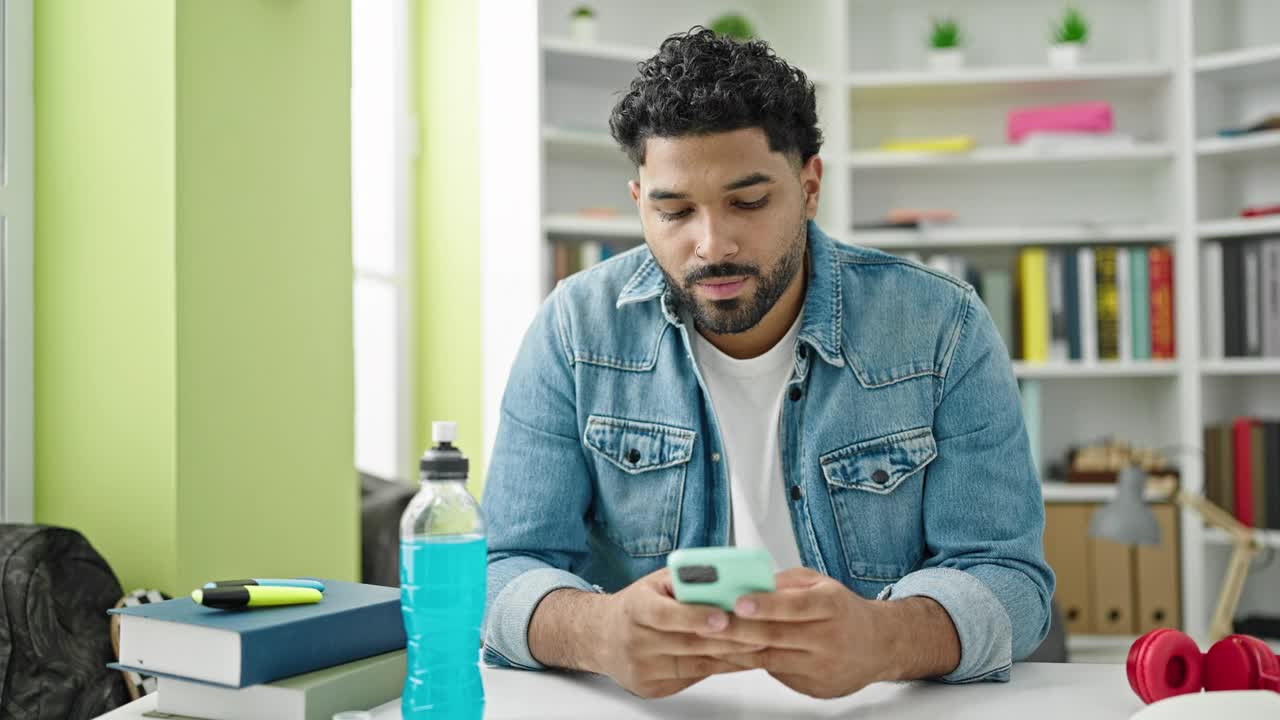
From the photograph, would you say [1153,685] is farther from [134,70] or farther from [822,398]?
[134,70]

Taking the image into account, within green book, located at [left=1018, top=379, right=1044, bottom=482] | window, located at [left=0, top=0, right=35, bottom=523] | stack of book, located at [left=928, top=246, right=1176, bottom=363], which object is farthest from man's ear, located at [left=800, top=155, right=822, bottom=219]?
green book, located at [left=1018, top=379, right=1044, bottom=482]

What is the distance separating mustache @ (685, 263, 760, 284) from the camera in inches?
50.6

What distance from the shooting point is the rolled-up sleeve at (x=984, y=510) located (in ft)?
3.62

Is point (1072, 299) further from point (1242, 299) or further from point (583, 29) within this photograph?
point (583, 29)

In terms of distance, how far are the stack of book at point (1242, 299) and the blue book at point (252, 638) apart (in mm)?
2882

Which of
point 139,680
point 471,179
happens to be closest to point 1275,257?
point 471,179

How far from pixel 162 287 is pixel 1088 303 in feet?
8.46

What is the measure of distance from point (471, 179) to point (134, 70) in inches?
60.2

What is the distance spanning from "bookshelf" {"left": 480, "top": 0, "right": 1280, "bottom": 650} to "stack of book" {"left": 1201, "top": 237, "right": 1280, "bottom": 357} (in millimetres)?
44

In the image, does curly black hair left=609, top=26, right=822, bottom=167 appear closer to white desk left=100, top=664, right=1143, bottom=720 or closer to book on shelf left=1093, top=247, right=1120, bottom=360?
white desk left=100, top=664, right=1143, bottom=720

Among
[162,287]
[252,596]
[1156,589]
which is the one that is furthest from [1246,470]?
[252,596]

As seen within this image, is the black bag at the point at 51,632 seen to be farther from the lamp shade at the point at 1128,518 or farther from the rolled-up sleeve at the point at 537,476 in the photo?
the lamp shade at the point at 1128,518

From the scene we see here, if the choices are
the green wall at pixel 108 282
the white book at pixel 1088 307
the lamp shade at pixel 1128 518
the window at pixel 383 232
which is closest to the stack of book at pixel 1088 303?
the white book at pixel 1088 307

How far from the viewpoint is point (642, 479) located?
137 cm
